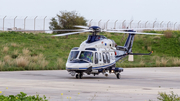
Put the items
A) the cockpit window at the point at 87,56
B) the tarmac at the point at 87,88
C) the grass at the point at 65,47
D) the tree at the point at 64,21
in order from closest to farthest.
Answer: the tarmac at the point at 87,88
the cockpit window at the point at 87,56
the grass at the point at 65,47
the tree at the point at 64,21

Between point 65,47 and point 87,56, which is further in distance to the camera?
point 65,47

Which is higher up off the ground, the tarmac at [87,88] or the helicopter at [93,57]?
the helicopter at [93,57]

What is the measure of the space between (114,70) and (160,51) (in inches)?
1313

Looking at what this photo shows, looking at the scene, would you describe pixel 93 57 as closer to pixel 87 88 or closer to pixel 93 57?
pixel 93 57

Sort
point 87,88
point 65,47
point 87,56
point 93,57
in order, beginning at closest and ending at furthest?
point 87,88
point 87,56
point 93,57
point 65,47

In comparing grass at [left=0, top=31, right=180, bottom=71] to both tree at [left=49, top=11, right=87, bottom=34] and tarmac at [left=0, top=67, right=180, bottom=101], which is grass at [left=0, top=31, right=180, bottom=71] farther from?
tarmac at [left=0, top=67, right=180, bottom=101]

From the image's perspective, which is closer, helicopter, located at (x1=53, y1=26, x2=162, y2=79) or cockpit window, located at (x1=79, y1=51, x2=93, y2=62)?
helicopter, located at (x1=53, y1=26, x2=162, y2=79)

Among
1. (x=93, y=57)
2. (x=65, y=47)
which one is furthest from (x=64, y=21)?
(x=93, y=57)

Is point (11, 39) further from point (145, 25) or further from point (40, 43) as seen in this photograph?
point (145, 25)

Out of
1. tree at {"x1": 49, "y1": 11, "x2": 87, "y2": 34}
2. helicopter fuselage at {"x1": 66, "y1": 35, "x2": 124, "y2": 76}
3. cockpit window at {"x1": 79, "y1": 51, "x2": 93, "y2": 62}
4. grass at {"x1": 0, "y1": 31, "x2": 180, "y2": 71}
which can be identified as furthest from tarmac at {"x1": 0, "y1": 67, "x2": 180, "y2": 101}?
tree at {"x1": 49, "y1": 11, "x2": 87, "y2": 34}

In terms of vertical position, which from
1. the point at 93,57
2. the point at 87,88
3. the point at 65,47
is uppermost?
the point at 93,57

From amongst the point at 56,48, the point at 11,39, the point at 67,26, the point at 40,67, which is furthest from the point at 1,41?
the point at 40,67

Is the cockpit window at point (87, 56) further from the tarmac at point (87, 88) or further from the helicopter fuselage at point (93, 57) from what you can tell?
the tarmac at point (87, 88)

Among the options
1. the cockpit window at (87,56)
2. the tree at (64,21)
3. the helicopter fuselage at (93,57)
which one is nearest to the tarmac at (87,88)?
the helicopter fuselage at (93,57)
